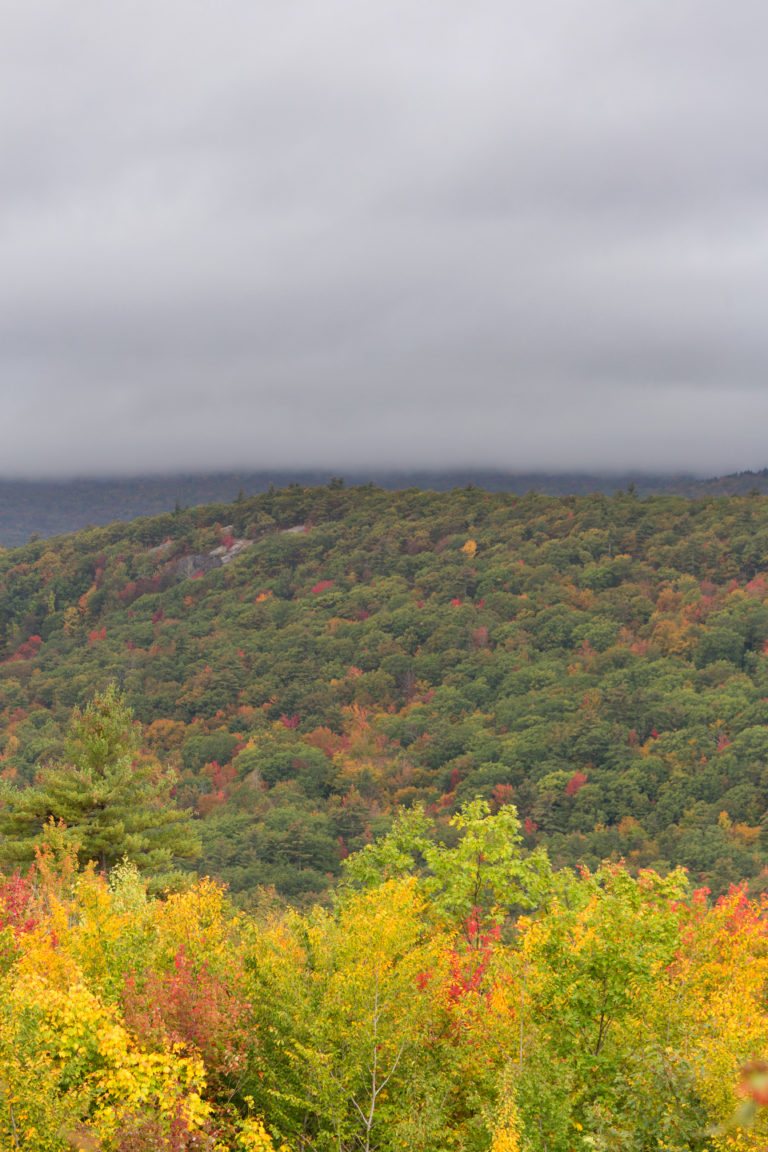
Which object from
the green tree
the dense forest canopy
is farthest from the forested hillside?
the green tree

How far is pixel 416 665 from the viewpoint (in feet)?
422

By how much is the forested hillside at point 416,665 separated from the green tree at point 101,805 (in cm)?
2625

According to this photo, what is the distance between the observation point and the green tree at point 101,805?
31.2 m

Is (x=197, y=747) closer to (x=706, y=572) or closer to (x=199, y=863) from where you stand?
(x=199, y=863)

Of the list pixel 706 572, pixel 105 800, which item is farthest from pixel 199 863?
pixel 706 572

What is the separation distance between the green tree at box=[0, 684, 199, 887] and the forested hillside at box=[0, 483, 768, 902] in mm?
26246

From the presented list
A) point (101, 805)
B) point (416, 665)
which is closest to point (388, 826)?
point (416, 665)

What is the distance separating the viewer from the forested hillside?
3236 inches

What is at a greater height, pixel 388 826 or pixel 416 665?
pixel 416 665

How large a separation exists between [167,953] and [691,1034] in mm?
9050

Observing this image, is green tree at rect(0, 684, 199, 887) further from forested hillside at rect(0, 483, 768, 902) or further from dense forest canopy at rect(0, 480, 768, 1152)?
forested hillside at rect(0, 483, 768, 902)

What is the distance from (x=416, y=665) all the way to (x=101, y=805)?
9719cm

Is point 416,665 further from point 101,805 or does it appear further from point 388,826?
point 101,805

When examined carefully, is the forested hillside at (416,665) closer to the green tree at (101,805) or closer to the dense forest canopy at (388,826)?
the dense forest canopy at (388,826)
